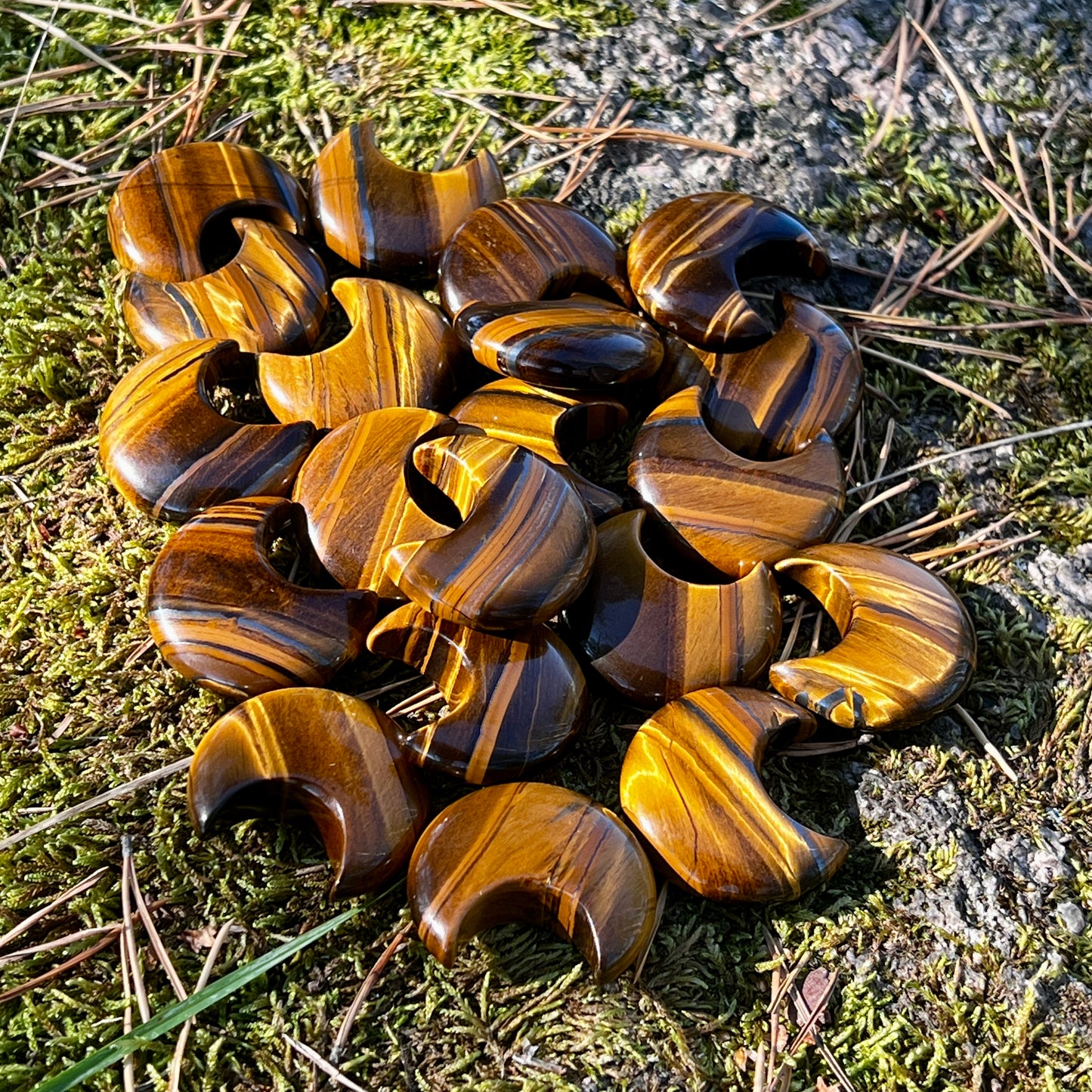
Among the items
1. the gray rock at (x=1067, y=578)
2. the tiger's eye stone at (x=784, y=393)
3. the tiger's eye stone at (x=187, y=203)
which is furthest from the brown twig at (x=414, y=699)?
the gray rock at (x=1067, y=578)

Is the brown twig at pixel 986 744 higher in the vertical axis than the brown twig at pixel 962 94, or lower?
lower

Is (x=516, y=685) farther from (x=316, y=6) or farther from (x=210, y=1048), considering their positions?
(x=316, y=6)

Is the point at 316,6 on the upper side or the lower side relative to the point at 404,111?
upper

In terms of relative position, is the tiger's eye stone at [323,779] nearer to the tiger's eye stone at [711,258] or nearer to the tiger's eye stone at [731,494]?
the tiger's eye stone at [731,494]

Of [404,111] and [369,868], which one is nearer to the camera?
[369,868]

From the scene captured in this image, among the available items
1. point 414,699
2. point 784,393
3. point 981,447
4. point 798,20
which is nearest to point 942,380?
point 981,447

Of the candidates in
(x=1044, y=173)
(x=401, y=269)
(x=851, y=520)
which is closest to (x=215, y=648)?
(x=401, y=269)

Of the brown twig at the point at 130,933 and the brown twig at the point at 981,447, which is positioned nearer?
the brown twig at the point at 130,933

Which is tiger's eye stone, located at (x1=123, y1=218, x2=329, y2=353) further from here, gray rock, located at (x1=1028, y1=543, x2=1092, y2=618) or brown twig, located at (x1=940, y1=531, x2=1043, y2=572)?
gray rock, located at (x1=1028, y1=543, x2=1092, y2=618)
